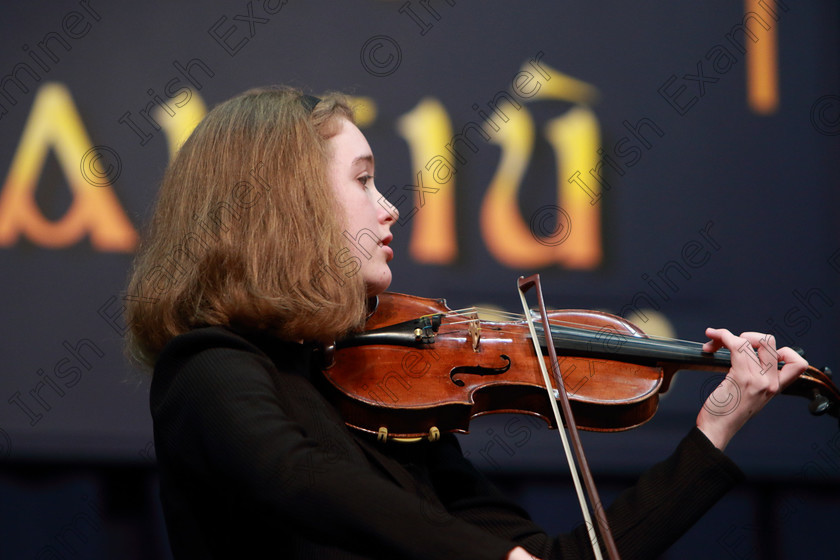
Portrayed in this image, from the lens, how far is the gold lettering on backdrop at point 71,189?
1.81 m

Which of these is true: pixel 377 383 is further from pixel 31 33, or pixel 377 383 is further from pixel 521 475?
pixel 31 33

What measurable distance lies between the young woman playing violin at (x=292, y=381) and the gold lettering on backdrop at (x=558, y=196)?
734mm

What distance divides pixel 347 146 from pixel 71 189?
101cm

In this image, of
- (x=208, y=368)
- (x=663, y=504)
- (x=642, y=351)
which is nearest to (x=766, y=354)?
(x=642, y=351)

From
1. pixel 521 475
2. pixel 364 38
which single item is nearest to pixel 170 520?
pixel 521 475

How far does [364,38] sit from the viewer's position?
6.22 feet

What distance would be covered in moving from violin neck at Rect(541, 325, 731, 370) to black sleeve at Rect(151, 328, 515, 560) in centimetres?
43

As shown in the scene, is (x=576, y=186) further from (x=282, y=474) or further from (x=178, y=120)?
(x=282, y=474)

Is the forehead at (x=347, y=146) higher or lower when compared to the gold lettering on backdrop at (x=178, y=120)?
lower

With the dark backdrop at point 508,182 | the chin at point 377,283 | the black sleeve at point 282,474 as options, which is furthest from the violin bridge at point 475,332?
the dark backdrop at point 508,182

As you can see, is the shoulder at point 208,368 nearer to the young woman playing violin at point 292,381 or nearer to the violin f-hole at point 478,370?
the young woman playing violin at point 292,381

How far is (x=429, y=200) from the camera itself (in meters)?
1.86

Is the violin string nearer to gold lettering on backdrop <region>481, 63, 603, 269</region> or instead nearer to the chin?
the chin

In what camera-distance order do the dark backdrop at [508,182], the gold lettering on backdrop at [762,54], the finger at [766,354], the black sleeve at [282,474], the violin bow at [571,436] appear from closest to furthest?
the black sleeve at [282,474] → the violin bow at [571,436] → the finger at [766,354] → the dark backdrop at [508,182] → the gold lettering on backdrop at [762,54]
